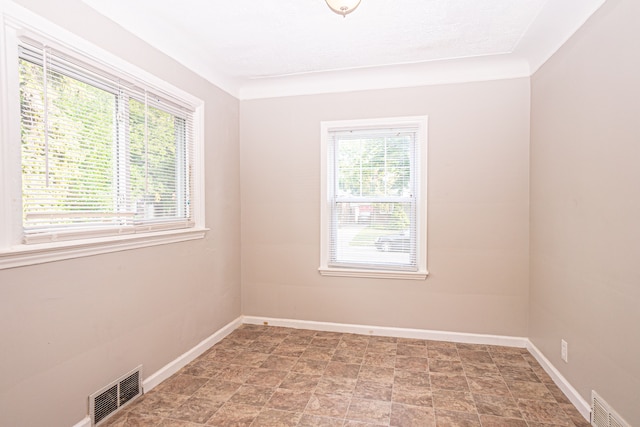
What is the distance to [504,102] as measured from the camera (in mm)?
3105

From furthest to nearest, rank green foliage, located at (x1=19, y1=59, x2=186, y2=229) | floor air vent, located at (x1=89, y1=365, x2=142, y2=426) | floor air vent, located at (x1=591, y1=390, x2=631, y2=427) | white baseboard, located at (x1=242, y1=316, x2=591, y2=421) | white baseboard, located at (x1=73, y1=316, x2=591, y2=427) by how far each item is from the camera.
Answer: white baseboard, located at (x1=242, y1=316, x2=591, y2=421) → white baseboard, located at (x1=73, y1=316, x2=591, y2=427) → floor air vent, located at (x1=89, y1=365, x2=142, y2=426) → floor air vent, located at (x1=591, y1=390, x2=631, y2=427) → green foliage, located at (x1=19, y1=59, x2=186, y2=229)

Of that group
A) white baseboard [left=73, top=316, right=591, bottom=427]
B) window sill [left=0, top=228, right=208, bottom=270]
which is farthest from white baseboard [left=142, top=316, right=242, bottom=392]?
window sill [left=0, top=228, right=208, bottom=270]

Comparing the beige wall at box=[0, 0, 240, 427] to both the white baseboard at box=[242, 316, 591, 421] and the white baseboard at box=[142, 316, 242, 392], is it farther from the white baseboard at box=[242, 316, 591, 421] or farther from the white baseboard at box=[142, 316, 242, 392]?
the white baseboard at box=[242, 316, 591, 421]

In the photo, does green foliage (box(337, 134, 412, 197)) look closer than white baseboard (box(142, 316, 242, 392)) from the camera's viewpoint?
No

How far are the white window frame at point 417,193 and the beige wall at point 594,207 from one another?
96 centimetres

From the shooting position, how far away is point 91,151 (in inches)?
79.3

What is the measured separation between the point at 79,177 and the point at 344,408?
7.18 ft

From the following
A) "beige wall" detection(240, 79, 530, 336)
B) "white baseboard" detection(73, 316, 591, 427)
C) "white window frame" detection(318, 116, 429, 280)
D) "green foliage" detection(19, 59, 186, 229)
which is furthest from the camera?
"white window frame" detection(318, 116, 429, 280)

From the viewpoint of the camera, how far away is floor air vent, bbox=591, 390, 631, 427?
71.0 inches

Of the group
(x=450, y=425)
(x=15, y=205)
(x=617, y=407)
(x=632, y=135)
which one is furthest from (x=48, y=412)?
(x=632, y=135)

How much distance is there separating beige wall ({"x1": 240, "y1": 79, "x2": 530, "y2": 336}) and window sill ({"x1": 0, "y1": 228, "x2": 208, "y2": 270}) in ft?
4.15

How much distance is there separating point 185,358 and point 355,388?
1436 mm

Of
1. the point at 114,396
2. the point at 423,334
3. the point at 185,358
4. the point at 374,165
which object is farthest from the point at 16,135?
the point at 423,334

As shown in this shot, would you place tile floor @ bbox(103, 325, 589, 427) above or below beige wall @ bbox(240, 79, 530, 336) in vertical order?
below
